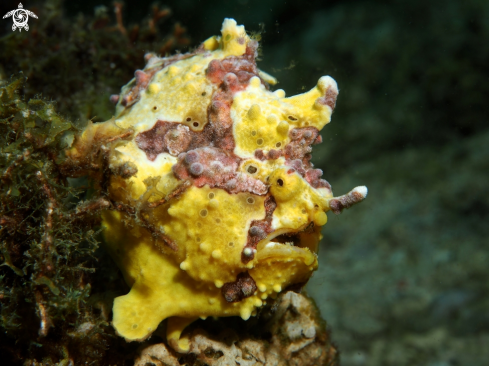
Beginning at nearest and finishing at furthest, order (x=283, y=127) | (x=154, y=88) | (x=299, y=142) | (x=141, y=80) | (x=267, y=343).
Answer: (x=283, y=127), (x=299, y=142), (x=154, y=88), (x=141, y=80), (x=267, y=343)

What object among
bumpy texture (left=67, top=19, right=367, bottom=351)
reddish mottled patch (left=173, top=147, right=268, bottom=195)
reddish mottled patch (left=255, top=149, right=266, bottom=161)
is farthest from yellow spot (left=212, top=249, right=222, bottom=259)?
reddish mottled patch (left=255, top=149, right=266, bottom=161)

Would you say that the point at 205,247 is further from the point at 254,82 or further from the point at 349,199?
the point at 254,82

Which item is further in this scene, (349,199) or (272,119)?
(272,119)

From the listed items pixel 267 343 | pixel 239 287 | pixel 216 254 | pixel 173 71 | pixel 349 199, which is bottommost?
pixel 267 343

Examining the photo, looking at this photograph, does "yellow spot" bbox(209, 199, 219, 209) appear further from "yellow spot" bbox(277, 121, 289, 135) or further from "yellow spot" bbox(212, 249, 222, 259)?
"yellow spot" bbox(277, 121, 289, 135)

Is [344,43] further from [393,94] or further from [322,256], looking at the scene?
[322,256]

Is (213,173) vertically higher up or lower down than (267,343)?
higher up

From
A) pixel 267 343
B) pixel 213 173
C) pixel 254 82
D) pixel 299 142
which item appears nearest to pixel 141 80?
pixel 254 82

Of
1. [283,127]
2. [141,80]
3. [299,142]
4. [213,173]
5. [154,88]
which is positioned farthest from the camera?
[141,80]
